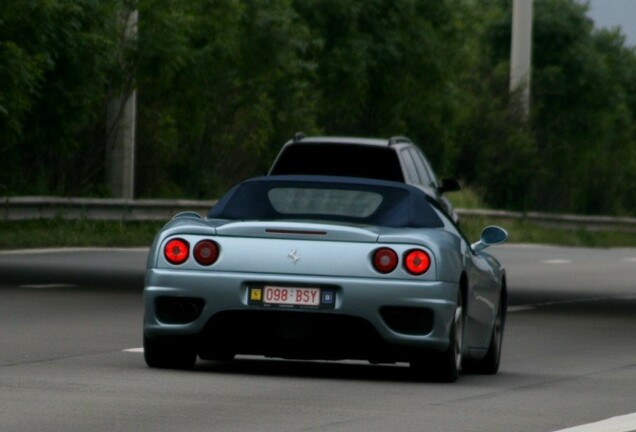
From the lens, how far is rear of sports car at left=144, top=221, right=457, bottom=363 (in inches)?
492

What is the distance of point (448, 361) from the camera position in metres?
12.9

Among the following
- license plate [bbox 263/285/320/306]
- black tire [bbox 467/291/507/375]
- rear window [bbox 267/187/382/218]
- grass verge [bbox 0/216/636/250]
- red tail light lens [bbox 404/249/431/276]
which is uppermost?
rear window [bbox 267/187/382/218]

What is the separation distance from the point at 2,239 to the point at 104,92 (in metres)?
8.12

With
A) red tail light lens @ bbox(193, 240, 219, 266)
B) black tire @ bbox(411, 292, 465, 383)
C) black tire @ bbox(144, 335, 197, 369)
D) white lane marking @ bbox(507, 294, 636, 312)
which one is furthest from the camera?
white lane marking @ bbox(507, 294, 636, 312)

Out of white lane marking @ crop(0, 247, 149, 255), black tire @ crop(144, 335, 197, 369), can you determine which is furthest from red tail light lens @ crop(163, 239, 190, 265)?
white lane marking @ crop(0, 247, 149, 255)

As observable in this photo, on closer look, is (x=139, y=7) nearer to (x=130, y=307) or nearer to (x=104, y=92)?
(x=104, y=92)

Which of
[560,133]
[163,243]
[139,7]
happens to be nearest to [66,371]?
[163,243]

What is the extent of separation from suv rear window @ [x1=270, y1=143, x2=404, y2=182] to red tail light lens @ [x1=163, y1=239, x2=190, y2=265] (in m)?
11.0

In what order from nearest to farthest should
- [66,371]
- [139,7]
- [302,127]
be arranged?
[66,371]
[139,7]
[302,127]

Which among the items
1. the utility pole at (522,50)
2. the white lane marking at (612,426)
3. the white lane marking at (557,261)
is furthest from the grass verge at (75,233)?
the white lane marking at (612,426)

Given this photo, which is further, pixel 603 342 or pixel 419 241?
pixel 603 342

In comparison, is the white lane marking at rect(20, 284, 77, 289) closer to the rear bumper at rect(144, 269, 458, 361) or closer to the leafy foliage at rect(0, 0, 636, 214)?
the leafy foliage at rect(0, 0, 636, 214)

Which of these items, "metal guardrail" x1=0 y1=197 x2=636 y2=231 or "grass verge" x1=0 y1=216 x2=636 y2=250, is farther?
"metal guardrail" x1=0 y1=197 x2=636 y2=231

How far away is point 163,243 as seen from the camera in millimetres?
12789
